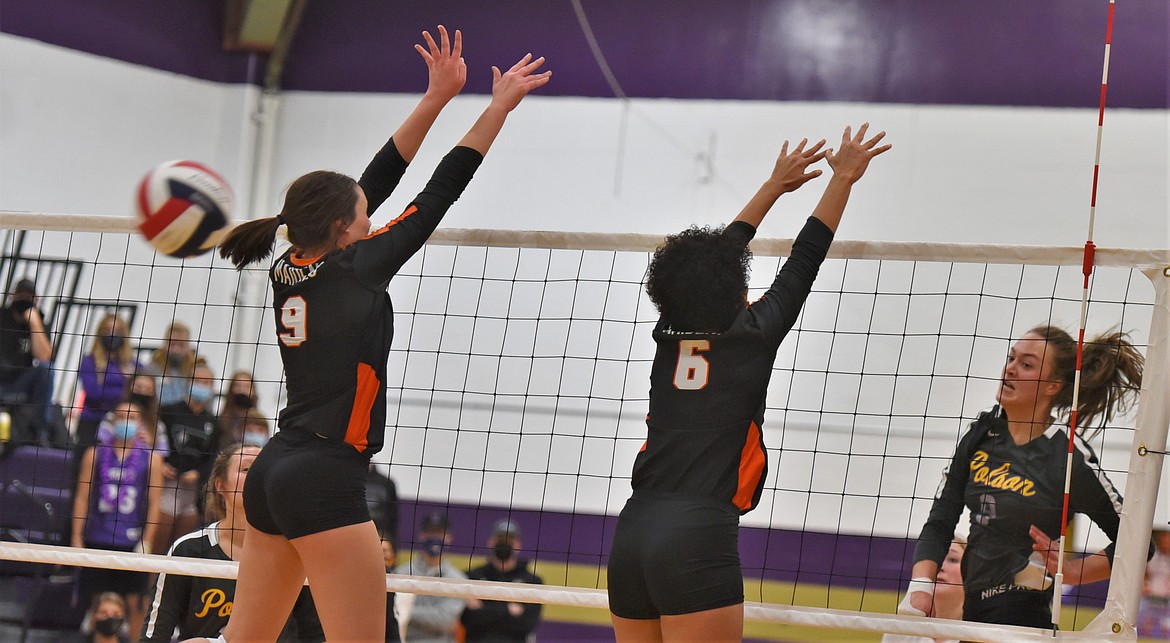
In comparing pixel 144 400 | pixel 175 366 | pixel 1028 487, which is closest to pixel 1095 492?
pixel 1028 487

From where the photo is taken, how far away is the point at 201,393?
8.57m

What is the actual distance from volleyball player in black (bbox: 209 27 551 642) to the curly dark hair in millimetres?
652

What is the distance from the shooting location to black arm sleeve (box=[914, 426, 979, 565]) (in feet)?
13.6

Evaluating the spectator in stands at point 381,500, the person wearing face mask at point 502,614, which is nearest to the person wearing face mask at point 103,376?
the spectator in stands at point 381,500

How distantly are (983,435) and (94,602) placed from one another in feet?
19.3

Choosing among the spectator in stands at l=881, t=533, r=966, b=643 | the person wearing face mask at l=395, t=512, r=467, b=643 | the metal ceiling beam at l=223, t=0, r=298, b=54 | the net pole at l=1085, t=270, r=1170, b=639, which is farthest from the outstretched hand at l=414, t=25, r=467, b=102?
the metal ceiling beam at l=223, t=0, r=298, b=54

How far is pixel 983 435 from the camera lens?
4.17 meters

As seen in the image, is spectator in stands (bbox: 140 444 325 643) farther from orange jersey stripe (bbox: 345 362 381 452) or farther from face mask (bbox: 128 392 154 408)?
face mask (bbox: 128 392 154 408)

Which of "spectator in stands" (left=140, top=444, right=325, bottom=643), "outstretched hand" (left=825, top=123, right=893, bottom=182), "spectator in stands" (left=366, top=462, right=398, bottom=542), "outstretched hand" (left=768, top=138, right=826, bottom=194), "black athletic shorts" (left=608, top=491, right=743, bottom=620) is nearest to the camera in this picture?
"black athletic shorts" (left=608, top=491, right=743, bottom=620)

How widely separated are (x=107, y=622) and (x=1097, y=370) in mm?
5867

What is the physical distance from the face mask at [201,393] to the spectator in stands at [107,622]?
64.2 inches

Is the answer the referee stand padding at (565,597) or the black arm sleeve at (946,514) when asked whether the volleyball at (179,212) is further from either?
the black arm sleeve at (946,514)

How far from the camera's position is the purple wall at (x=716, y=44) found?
29.0 feet

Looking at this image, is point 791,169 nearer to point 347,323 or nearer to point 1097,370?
point 347,323
